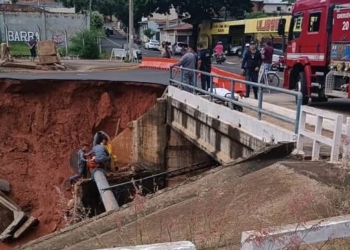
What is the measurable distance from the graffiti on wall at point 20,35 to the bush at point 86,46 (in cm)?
503

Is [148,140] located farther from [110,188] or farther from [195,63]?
[110,188]

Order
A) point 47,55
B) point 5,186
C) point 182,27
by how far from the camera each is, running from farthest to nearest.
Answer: point 182,27 → point 47,55 → point 5,186

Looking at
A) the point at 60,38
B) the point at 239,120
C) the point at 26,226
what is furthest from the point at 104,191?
the point at 60,38

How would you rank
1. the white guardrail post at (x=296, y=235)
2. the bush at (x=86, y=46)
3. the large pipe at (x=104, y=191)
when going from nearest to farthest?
the white guardrail post at (x=296, y=235) < the large pipe at (x=104, y=191) < the bush at (x=86, y=46)

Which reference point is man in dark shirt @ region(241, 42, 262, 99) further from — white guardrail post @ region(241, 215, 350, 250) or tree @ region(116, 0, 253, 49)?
tree @ region(116, 0, 253, 49)

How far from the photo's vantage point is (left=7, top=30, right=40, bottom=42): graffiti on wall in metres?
46.2

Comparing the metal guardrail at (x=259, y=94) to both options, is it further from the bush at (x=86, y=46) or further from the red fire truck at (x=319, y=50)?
the bush at (x=86, y=46)

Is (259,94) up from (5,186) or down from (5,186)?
up

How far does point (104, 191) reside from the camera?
13359mm

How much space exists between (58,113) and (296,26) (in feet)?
34.3

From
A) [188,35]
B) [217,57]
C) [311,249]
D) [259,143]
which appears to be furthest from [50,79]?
[188,35]

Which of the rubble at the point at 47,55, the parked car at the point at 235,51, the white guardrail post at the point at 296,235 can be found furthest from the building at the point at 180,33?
the white guardrail post at the point at 296,235

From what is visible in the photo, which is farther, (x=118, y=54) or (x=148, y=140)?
(x=118, y=54)

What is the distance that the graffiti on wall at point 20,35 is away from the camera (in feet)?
152
